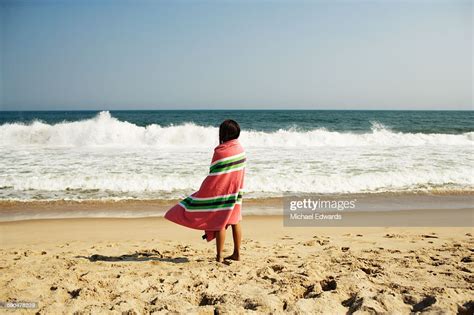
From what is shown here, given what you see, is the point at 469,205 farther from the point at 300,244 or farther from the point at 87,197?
the point at 87,197

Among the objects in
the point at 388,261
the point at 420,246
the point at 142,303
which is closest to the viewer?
the point at 142,303

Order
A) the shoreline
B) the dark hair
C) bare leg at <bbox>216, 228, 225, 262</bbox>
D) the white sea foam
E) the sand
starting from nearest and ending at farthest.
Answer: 1. the sand
2. the dark hair
3. bare leg at <bbox>216, 228, 225, 262</bbox>
4. the shoreline
5. the white sea foam

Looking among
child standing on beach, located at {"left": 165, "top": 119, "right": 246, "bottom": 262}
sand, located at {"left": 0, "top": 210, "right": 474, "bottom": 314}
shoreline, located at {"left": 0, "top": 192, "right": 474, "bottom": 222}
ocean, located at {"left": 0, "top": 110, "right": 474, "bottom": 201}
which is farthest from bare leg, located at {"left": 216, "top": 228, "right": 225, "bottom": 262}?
ocean, located at {"left": 0, "top": 110, "right": 474, "bottom": 201}

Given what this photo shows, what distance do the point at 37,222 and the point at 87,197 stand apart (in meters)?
1.66

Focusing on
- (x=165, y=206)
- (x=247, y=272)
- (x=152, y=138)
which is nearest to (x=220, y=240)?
(x=247, y=272)

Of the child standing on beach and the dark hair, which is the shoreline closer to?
the child standing on beach

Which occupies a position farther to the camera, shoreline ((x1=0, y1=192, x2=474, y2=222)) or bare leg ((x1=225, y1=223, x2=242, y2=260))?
shoreline ((x1=0, y1=192, x2=474, y2=222))

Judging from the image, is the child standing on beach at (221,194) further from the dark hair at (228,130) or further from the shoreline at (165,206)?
the shoreline at (165,206)

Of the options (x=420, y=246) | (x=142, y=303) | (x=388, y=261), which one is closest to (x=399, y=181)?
(x=420, y=246)

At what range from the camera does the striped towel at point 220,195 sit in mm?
3949

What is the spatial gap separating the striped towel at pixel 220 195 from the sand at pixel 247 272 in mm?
485

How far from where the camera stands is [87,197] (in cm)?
820

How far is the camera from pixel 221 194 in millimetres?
4004

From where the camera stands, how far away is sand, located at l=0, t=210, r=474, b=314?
119 inches
